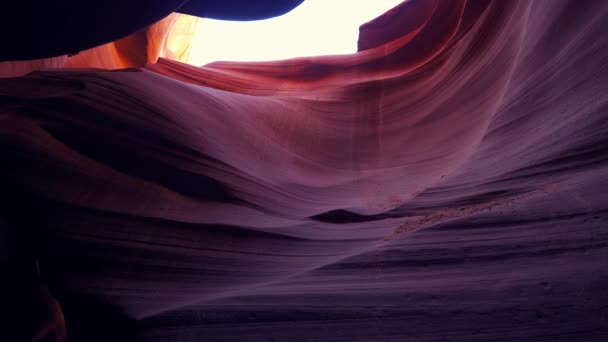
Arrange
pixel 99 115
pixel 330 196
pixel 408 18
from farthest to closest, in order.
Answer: pixel 408 18 → pixel 330 196 → pixel 99 115

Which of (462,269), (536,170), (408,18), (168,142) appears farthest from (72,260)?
(408,18)

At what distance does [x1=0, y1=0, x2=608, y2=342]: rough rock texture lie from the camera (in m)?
1.14

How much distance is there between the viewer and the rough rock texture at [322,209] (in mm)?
1138

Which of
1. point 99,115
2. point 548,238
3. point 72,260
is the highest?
point 99,115

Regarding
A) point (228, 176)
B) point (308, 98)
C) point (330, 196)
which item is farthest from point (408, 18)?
point (228, 176)

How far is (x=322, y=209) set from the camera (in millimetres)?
2227

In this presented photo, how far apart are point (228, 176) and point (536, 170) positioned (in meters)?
1.45

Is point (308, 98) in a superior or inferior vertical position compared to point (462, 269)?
superior

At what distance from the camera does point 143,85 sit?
235 centimetres

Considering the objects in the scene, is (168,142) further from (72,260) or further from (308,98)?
(308,98)

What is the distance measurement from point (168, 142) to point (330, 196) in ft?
3.38

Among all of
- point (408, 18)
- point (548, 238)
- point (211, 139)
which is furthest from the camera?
point (408, 18)

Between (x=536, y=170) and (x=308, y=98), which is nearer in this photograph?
(x=536, y=170)

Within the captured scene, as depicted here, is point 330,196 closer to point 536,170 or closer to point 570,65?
point 536,170
